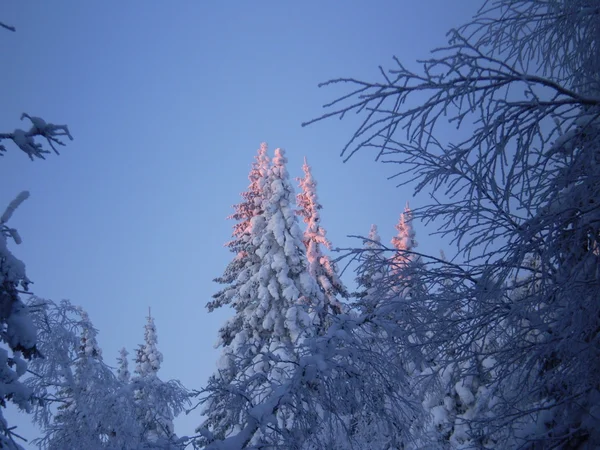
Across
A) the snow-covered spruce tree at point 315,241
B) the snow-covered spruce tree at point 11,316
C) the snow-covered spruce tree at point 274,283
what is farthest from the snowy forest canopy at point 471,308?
the snow-covered spruce tree at point 315,241

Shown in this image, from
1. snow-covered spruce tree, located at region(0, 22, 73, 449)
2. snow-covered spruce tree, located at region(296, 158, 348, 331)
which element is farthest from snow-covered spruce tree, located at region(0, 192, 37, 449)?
snow-covered spruce tree, located at region(296, 158, 348, 331)

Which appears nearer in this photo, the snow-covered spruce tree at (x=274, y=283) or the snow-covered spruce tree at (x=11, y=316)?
the snow-covered spruce tree at (x=11, y=316)

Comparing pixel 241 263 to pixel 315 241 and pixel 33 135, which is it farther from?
pixel 33 135

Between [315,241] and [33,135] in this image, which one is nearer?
[33,135]

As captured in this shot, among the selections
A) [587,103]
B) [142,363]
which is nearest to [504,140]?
[587,103]

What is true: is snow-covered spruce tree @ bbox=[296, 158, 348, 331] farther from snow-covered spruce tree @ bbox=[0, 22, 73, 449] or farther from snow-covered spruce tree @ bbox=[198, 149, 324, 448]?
snow-covered spruce tree @ bbox=[0, 22, 73, 449]

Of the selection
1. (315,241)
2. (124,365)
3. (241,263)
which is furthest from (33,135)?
(124,365)

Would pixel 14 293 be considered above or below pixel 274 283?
below

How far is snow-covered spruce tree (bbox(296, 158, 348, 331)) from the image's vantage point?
20078 millimetres

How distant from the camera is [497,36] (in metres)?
4.98

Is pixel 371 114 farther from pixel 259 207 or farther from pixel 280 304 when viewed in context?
pixel 259 207

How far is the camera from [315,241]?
2102cm

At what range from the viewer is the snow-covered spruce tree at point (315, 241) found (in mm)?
20078

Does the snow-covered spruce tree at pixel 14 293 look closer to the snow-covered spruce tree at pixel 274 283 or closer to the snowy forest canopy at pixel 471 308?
the snowy forest canopy at pixel 471 308
